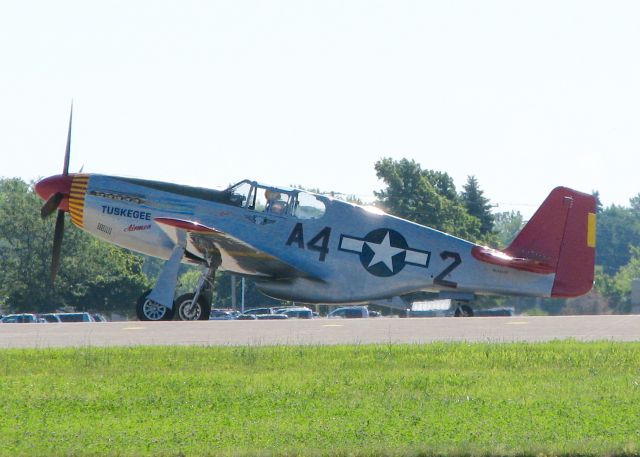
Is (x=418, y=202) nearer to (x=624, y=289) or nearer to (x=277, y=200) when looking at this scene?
(x=624, y=289)

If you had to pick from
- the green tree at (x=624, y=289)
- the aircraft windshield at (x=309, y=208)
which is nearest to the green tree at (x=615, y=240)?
the green tree at (x=624, y=289)

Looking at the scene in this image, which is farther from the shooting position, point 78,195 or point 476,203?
point 476,203

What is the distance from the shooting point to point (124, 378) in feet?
43.2

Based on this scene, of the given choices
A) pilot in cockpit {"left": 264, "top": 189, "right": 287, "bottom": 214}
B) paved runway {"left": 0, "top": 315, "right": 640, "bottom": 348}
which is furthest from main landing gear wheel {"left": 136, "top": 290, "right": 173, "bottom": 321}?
pilot in cockpit {"left": 264, "top": 189, "right": 287, "bottom": 214}

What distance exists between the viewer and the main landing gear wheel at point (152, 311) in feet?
76.1

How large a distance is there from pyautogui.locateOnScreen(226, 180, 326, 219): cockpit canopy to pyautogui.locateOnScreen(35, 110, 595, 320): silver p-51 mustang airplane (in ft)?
0.07

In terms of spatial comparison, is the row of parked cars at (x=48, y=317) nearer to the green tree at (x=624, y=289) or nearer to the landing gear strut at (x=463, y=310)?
the green tree at (x=624, y=289)

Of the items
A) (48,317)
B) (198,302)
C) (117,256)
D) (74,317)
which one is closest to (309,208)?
(198,302)

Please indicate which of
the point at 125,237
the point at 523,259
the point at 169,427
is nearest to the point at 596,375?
the point at 169,427

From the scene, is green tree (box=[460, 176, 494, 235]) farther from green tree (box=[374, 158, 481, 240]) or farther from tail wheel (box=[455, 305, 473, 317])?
tail wheel (box=[455, 305, 473, 317])

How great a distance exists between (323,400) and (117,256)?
57.3 metres

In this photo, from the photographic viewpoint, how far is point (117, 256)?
223 ft

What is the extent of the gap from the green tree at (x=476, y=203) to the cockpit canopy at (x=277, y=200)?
→ 6209 cm

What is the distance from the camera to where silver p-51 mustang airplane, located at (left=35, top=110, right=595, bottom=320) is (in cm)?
2433
